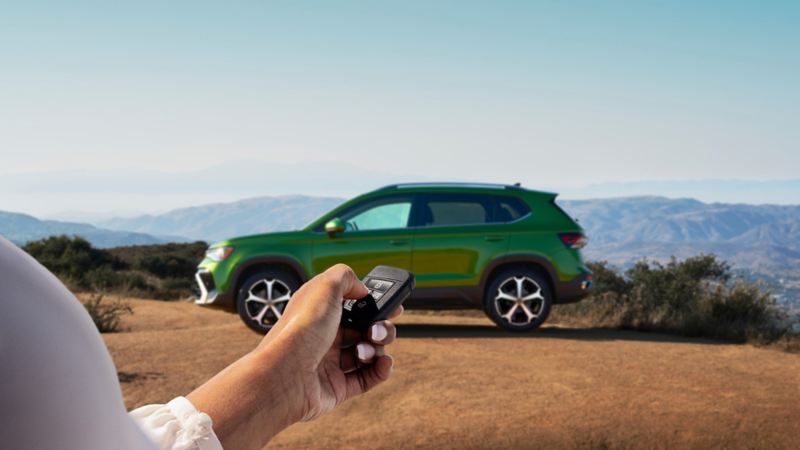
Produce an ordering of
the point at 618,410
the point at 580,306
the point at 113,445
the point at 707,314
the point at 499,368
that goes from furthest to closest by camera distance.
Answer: the point at 580,306 → the point at 707,314 → the point at 499,368 → the point at 618,410 → the point at 113,445

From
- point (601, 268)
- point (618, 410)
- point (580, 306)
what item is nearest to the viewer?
point (618, 410)

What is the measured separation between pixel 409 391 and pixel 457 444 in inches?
58.9

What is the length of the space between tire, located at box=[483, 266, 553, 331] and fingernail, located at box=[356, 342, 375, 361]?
8.30 meters

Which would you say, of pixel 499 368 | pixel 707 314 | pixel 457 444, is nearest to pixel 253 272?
pixel 499 368

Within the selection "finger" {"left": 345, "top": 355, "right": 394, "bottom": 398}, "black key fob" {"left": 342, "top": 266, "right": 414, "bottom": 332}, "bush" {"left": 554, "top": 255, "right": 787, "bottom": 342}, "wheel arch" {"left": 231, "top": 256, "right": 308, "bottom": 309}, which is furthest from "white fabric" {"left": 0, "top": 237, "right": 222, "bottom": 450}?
"bush" {"left": 554, "top": 255, "right": 787, "bottom": 342}

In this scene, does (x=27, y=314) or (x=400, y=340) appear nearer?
(x=27, y=314)

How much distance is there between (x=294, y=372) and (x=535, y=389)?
5694 mm

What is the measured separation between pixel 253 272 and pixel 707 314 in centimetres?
645

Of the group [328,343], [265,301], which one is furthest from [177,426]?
[265,301]

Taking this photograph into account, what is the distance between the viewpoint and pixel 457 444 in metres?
5.60

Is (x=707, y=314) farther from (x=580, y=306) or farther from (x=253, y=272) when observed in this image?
(x=253, y=272)

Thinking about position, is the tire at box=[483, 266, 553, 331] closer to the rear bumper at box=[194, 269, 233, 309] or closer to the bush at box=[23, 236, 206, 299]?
the rear bumper at box=[194, 269, 233, 309]

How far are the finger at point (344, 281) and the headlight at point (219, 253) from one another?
872 cm

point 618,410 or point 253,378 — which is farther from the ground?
point 253,378
